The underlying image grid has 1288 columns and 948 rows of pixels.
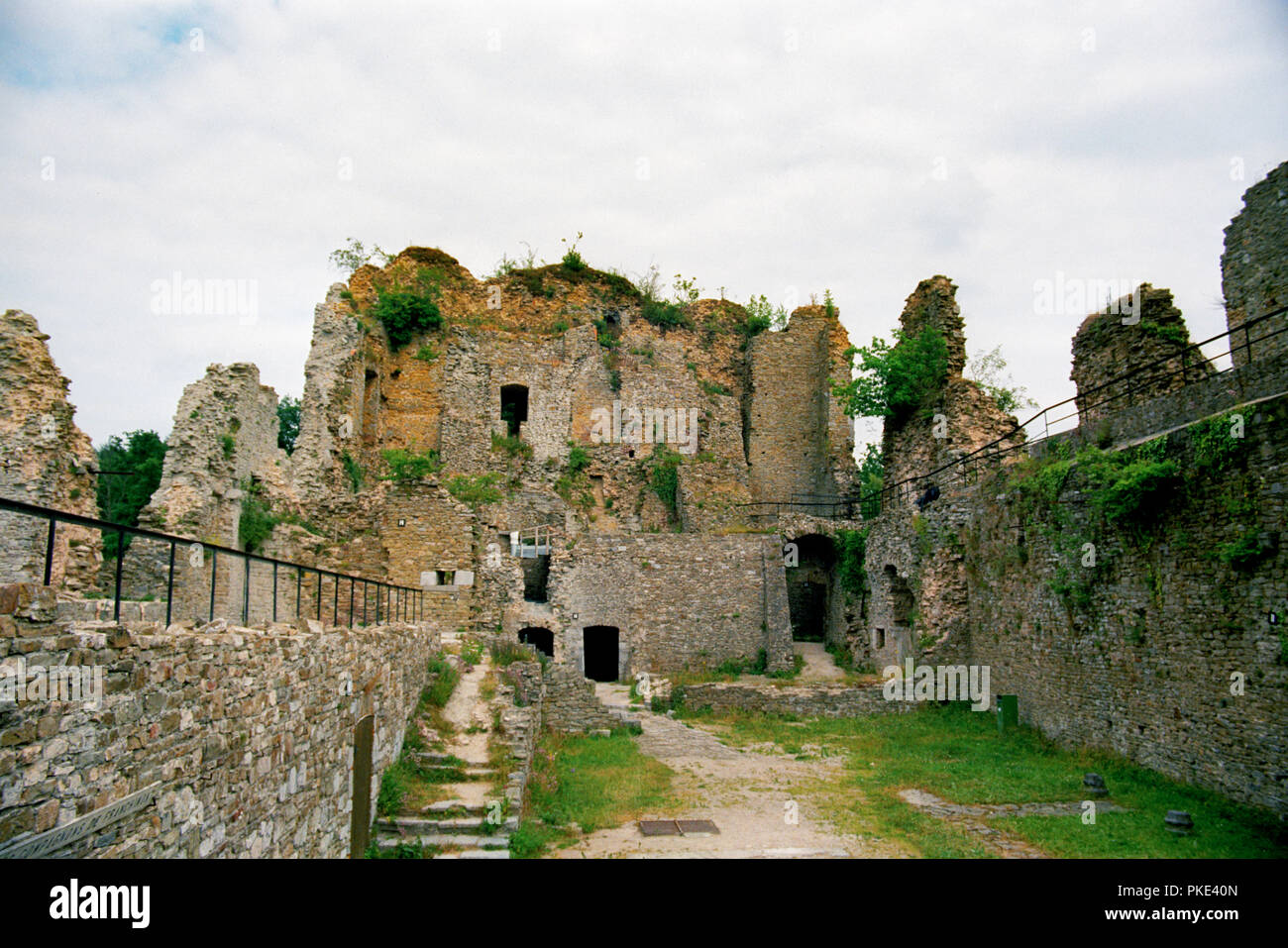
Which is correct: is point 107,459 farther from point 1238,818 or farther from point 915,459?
point 1238,818

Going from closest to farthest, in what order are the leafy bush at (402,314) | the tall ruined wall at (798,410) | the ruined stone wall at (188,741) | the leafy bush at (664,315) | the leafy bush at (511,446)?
the ruined stone wall at (188,741)
the leafy bush at (511,446)
the leafy bush at (402,314)
the tall ruined wall at (798,410)
the leafy bush at (664,315)

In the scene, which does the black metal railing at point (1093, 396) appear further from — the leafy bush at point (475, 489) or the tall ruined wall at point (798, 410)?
the leafy bush at point (475, 489)

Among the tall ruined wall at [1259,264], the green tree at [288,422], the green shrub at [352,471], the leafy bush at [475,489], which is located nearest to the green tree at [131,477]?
the green tree at [288,422]

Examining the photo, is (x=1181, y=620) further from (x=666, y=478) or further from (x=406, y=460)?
(x=406, y=460)

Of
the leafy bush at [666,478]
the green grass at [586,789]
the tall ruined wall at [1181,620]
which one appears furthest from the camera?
the leafy bush at [666,478]

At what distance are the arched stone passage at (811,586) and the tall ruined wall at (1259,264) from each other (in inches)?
525

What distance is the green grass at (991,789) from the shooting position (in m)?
9.01

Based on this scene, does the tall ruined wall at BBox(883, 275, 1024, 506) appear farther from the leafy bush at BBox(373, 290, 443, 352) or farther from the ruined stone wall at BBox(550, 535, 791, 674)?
the leafy bush at BBox(373, 290, 443, 352)

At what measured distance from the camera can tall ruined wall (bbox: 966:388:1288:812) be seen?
9516 mm

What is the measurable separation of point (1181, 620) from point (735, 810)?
22.2 feet

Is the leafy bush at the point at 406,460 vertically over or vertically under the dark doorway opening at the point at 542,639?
over
